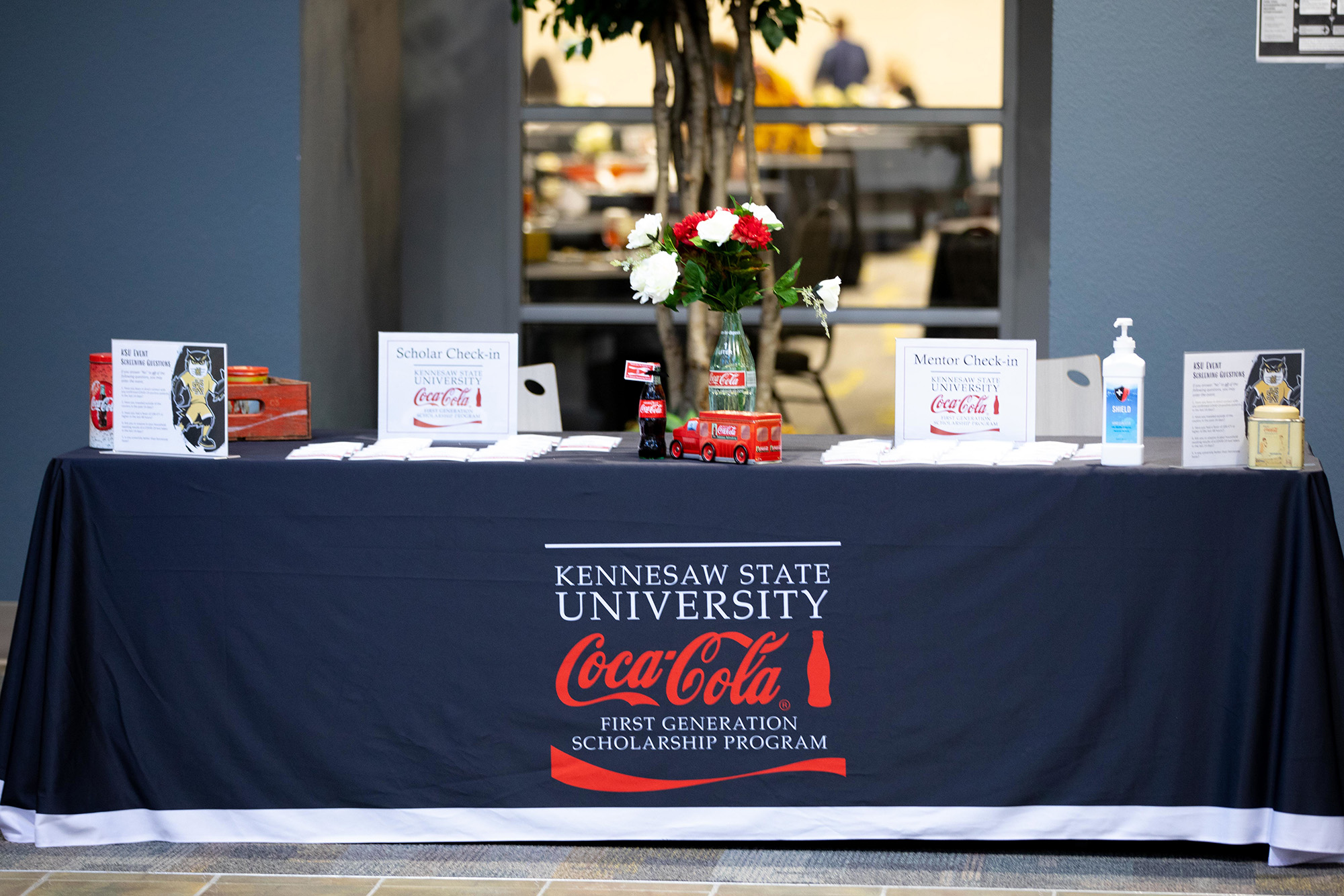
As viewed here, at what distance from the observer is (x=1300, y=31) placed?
343 centimetres

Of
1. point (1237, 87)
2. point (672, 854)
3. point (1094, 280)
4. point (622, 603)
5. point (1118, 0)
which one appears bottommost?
point (672, 854)

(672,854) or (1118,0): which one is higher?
(1118,0)

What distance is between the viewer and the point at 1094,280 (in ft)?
11.8

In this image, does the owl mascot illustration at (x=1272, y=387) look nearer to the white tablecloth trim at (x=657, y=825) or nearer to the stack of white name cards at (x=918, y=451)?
the stack of white name cards at (x=918, y=451)

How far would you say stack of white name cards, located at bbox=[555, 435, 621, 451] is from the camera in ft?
8.23

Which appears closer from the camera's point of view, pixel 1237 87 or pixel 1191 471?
pixel 1191 471

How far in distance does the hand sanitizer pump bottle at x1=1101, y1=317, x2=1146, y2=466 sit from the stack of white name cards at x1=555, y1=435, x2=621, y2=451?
970mm

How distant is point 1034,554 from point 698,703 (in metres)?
0.68

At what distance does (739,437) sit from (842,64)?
2843 millimetres

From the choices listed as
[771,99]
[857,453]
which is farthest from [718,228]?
[771,99]

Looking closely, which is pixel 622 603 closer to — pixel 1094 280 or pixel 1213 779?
pixel 1213 779

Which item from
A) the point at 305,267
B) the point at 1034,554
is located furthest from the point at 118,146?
the point at 1034,554

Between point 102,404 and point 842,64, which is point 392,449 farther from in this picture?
point 842,64

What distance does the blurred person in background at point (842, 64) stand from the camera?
4.68 metres
